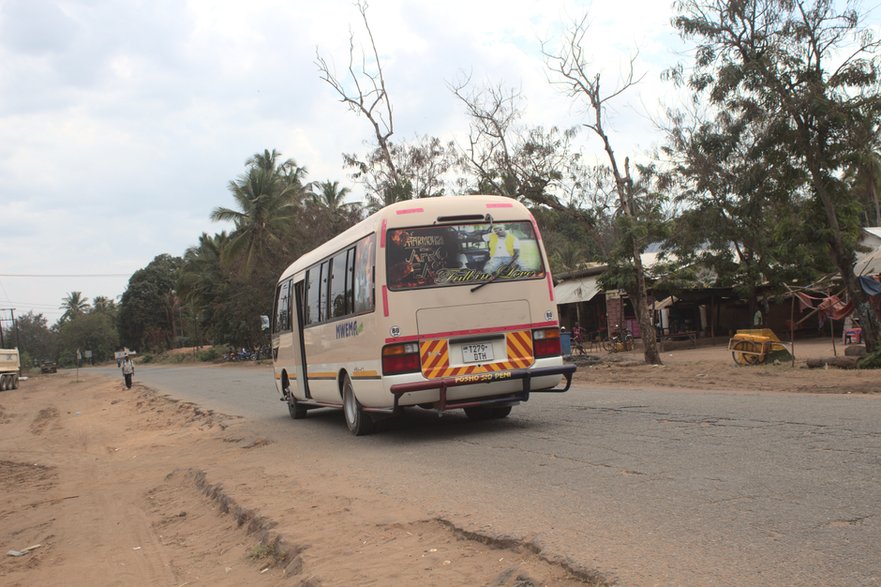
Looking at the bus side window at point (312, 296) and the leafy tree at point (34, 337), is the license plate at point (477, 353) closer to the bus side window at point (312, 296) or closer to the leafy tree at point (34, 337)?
the bus side window at point (312, 296)

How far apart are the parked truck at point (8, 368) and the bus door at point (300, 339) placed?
3827 centimetres

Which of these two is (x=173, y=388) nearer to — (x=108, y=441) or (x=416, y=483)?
(x=108, y=441)

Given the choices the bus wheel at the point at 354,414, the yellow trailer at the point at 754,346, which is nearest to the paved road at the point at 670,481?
the bus wheel at the point at 354,414

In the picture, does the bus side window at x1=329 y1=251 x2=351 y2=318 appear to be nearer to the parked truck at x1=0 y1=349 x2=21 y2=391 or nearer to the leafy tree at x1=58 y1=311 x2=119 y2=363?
the parked truck at x1=0 y1=349 x2=21 y2=391

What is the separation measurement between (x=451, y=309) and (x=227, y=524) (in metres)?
3.67

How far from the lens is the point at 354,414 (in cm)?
1070

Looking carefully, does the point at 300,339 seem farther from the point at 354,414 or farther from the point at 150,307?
the point at 150,307

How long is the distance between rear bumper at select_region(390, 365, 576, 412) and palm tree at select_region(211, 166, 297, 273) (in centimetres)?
3885

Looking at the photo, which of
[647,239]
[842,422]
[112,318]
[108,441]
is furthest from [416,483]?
[112,318]

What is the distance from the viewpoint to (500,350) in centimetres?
929

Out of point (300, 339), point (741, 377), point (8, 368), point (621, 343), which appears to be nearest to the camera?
point (300, 339)

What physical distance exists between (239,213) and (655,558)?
46.7 meters

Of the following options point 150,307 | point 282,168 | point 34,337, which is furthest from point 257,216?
point 34,337

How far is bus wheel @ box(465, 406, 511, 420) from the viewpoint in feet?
36.7
